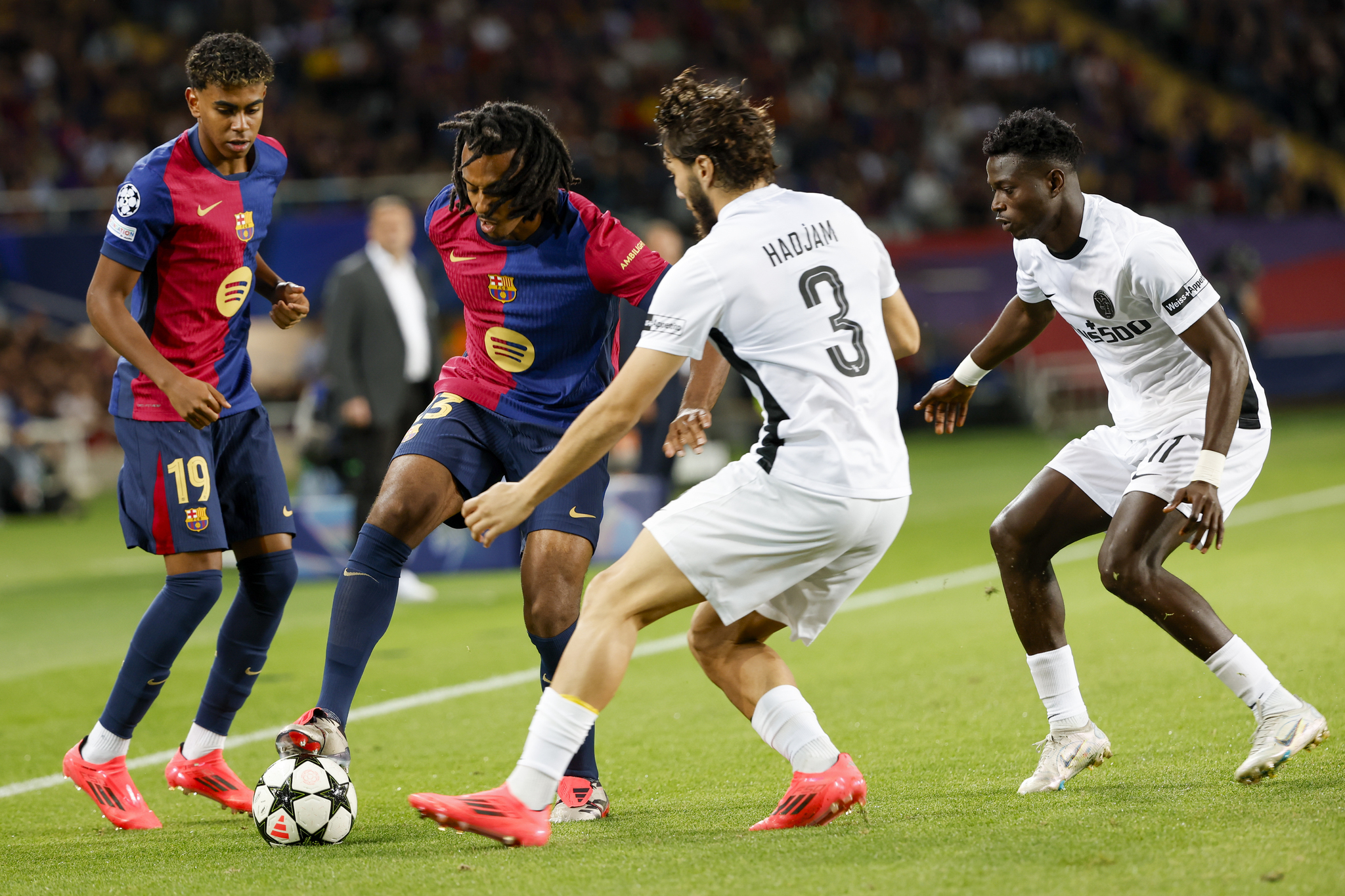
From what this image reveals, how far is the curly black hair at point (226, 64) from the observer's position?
4605 millimetres

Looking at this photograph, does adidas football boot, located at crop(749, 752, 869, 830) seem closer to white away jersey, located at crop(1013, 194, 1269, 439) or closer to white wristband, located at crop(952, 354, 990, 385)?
white away jersey, located at crop(1013, 194, 1269, 439)

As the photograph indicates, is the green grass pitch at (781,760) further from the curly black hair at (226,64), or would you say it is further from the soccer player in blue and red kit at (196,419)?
the curly black hair at (226,64)

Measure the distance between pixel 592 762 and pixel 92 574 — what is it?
7.68 meters

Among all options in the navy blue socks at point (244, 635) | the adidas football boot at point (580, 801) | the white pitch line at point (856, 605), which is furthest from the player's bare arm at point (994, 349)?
the navy blue socks at point (244, 635)

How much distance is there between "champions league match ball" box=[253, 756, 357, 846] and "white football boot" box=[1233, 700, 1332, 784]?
8.64ft

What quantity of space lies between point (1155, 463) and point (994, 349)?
0.79 m

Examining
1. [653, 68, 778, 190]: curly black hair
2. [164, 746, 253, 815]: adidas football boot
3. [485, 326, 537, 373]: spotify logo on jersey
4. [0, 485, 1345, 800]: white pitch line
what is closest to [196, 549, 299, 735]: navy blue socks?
Answer: [164, 746, 253, 815]: adidas football boot

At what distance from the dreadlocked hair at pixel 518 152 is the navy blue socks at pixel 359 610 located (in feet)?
3.66

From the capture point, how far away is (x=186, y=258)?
4730mm

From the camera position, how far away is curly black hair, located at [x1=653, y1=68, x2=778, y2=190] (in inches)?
149

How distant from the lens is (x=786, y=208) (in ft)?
12.4

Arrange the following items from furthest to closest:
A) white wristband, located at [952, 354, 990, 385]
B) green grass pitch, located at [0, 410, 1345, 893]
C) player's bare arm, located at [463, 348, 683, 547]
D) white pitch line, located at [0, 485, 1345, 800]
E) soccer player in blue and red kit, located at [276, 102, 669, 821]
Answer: white pitch line, located at [0, 485, 1345, 800]
white wristband, located at [952, 354, 990, 385]
soccer player in blue and red kit, located at [276, 102, 669, 821]
player's bare arm, located at [463, 348, 683, 547]
green grass pitch, located at [0, 410, 1345, 893]

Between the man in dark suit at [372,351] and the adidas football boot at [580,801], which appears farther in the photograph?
the man in dark suit at [372,351]

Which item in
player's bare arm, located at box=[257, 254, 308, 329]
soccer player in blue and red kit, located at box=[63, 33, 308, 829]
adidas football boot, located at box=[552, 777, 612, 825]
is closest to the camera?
adidas football boot, located at box=[552, 777, 612, 825]
